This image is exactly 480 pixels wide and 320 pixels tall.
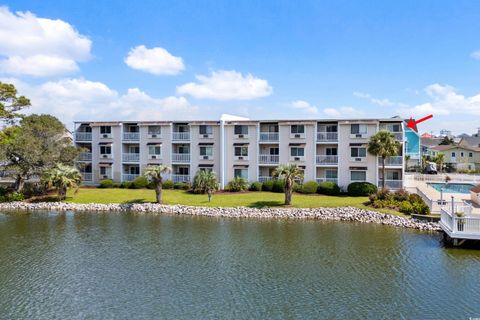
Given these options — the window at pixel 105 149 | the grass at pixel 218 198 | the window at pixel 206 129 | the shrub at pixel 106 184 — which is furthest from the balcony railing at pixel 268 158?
the window at pixel 105 149

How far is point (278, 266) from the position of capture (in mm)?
21500

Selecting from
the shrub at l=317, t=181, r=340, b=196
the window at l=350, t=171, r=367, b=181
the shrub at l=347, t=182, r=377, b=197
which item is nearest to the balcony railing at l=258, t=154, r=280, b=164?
the shrub at l=317, t=181, r=340, b=196

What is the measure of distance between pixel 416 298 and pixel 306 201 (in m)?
21.9

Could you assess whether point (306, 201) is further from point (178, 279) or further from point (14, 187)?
point (14, 187)

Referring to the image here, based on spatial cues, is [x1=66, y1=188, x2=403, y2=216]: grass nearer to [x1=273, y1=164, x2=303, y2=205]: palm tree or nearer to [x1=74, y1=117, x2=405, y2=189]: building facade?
[x1=273, y1=164, x2=303, y2=205]: palm tree

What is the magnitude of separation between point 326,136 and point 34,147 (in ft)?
101

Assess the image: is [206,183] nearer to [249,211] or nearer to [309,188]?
[249,211]

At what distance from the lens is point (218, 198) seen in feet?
136

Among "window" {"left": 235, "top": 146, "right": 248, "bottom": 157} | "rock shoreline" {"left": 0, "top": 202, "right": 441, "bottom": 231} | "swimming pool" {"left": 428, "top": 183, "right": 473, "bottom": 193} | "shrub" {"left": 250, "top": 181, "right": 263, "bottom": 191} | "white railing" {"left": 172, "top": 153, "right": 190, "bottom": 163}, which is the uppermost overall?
"window" {"left": 235, "top": 146, "right": 248, "bottom": 157}

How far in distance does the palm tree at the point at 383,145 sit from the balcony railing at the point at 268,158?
10539 millimetres

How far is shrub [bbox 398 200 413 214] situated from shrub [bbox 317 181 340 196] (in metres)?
8.42

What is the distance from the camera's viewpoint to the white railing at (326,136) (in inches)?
1793

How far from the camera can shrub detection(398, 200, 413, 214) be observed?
33.8 meters

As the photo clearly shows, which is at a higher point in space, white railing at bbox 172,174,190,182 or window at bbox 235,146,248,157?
window at bbox 235,146,248,157
